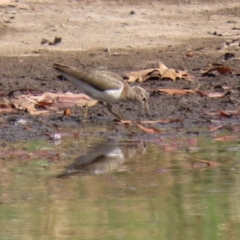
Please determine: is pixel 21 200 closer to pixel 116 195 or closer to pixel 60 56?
pixel 116 195

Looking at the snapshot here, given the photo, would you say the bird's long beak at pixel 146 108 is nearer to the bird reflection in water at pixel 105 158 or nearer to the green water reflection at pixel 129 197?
the bird reflection in water at pixel 105 158

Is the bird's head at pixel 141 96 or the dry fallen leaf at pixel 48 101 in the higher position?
the bird's head at pixel 141 96

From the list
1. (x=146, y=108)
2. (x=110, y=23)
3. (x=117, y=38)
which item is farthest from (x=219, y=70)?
(x=110, y=23)

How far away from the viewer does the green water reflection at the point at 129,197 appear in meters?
6.74

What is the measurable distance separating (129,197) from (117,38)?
727 centimetres

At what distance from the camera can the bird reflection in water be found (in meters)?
8.43

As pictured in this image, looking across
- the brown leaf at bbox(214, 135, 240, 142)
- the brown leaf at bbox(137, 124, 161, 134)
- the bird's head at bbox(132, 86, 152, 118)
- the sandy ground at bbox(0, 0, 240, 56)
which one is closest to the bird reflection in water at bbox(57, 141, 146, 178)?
the brown leaf at bbox(137, 124, 161, 134)

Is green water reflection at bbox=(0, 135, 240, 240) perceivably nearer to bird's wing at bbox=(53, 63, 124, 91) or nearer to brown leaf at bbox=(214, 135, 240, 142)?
brown leaf at bbox=(214, 135, 240, 142)

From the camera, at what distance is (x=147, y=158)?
29.4 ft

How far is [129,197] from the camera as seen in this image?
755 cm

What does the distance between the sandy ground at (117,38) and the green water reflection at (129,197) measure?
2.96m

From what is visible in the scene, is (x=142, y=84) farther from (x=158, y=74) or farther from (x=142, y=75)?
(x=158, y=74)

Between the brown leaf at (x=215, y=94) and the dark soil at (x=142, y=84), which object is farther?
the brown leaf at (x=215, y=94)

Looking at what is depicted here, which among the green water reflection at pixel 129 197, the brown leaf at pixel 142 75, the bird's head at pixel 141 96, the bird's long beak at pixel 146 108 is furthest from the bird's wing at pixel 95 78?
the brown leaf at pixel 142 75
